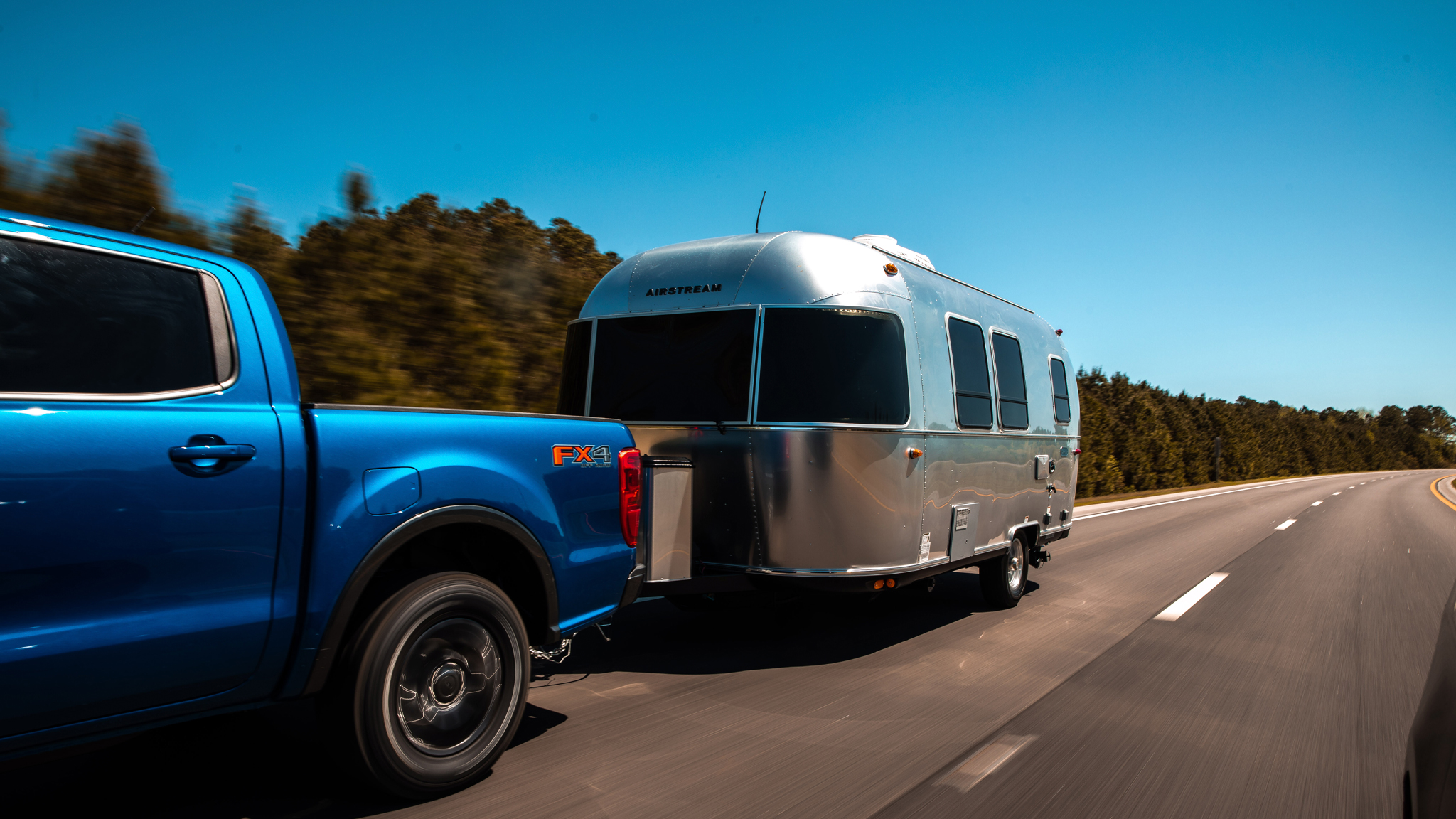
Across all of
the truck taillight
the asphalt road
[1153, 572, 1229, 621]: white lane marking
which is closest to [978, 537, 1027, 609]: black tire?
the asphalt road

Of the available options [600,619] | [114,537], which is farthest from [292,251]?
[114,537]

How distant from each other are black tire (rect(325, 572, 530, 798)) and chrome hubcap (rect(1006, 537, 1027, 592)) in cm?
548

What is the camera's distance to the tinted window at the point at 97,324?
8.59 ft

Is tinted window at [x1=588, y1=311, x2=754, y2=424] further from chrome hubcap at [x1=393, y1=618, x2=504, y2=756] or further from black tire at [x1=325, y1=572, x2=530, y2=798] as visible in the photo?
chrome hubcap at [x1=393, y1=618, x2=504, y2=756]

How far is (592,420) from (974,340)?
4058 millimetres

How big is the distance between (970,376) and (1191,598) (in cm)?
408

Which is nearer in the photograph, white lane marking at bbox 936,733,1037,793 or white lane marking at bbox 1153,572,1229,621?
white lane marking at bbox 936,733,1037,793

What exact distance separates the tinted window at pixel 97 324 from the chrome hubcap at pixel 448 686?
1352 mm

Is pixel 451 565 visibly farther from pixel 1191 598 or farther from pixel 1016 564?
pixel 1191 598

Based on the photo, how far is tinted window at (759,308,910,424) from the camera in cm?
567

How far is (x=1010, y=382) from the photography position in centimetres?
795

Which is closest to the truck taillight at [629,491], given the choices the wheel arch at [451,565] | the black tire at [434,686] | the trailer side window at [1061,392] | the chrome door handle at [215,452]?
the wheel arch at [451,565]

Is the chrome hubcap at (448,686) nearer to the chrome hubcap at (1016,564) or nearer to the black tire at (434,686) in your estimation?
the black tire at (434,686)

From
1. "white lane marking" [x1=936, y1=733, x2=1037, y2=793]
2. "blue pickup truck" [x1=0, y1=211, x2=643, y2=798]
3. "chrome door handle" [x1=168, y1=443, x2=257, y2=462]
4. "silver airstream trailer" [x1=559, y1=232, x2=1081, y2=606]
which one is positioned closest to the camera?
"blue pickup truck" [x1=0, y1=211, x2=643, y2=798]
